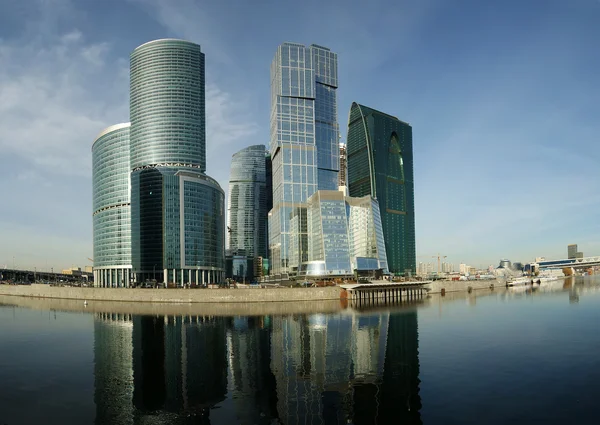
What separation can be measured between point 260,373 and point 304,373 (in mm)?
6140

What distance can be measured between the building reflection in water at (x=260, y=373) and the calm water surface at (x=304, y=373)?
220 millimetres

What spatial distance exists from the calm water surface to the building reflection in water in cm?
22

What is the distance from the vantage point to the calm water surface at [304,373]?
46406mm

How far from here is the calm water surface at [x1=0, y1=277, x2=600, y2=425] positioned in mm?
46406

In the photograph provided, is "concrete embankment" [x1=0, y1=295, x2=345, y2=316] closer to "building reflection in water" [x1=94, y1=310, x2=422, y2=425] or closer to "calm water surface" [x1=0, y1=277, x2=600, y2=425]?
"calm water surface" [x1=0, y1=277, x2=600, y2=425]

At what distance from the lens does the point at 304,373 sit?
63.0 metres

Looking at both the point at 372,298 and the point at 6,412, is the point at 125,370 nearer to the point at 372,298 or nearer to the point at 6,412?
the point at 6,412

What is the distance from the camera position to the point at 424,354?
7494 cm

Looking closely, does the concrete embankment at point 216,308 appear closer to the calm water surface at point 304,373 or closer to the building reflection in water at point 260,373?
the calm water surface at point 304,373

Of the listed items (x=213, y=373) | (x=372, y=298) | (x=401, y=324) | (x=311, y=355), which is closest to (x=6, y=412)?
(x=213, y=373)

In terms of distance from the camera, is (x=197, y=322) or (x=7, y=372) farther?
(x=197, y=322)

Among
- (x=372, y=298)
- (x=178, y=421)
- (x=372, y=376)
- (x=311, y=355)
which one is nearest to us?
(x=178, y=421)

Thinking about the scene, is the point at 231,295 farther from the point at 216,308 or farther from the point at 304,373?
the point at 304,373

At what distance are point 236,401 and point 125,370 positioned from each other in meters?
25.2
